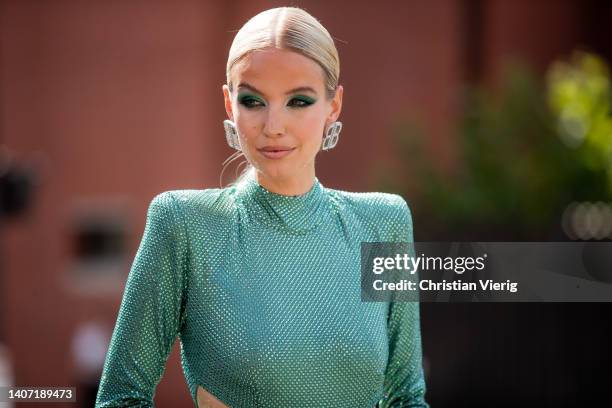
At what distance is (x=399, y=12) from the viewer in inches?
446

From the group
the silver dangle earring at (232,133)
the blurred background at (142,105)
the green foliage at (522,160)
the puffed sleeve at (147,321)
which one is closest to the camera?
the puffed sleeve at (147,321)

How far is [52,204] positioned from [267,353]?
10.3 m

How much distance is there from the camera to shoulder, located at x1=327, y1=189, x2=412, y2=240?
2037 mm

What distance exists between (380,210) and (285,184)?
206 mm

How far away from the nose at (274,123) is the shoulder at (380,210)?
0.23m

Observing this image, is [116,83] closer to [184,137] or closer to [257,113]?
[184,137]

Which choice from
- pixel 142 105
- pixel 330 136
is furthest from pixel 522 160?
pixel 330 136

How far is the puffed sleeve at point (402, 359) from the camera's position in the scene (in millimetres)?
2027

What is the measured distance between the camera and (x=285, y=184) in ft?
6.47

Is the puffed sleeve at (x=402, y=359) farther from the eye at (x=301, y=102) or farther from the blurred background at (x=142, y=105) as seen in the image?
the blurred background at (x=142, y=105)

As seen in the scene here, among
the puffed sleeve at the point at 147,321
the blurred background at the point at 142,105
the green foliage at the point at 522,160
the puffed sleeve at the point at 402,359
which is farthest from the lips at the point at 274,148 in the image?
the blurred background at the point at 142,105

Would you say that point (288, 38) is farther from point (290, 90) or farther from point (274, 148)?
point (274, 148)

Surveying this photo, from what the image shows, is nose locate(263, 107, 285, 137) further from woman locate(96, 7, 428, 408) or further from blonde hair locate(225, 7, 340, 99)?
blonde hair locate(225, 7, 340, 99)

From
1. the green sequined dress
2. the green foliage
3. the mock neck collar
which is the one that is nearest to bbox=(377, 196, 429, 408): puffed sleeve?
the green sequined dress
